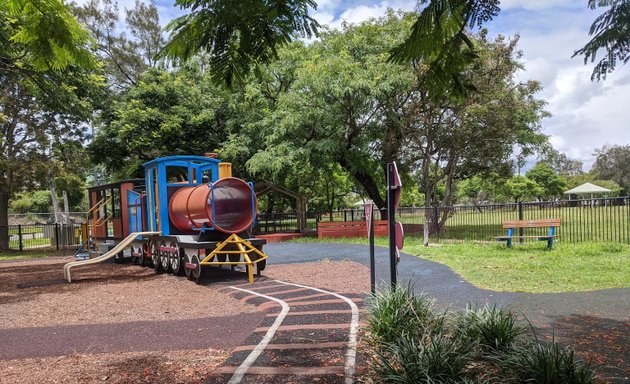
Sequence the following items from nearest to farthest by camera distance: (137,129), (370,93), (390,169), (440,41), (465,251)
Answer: (440,41)
(390,169)
(465,251)
(370,93)
(137,129)

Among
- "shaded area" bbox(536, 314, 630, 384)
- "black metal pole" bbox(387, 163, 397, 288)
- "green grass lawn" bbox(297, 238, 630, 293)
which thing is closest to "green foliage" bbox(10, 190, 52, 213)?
"green grass lawn" bbox(297, 238, 630, 293)

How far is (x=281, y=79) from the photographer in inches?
902

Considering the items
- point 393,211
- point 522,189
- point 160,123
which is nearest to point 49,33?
point 393,211

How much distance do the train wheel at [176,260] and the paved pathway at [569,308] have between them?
4813mm

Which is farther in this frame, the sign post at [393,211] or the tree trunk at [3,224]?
the tree trunk at [3,224]

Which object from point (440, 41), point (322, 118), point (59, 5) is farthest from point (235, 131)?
point (440, 41)

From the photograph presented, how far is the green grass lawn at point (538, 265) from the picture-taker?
820 cm

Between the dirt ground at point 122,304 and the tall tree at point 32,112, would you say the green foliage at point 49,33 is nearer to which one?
the dirt ground at point 122,304

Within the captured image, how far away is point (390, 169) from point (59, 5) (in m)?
3.95

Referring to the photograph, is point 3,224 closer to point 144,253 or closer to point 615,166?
point 144,253

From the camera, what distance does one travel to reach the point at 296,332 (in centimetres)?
556

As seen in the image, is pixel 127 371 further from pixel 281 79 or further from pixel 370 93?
pixel 281 79

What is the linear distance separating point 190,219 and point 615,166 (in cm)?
6786

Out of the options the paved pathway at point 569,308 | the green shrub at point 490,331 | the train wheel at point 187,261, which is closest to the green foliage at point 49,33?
the paved pathway at point 569,308
